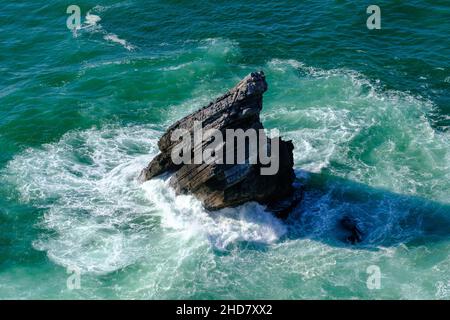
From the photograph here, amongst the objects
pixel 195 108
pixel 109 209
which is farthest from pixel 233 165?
pixel 195 108

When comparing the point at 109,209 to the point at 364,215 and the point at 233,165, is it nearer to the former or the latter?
the point at 233,165

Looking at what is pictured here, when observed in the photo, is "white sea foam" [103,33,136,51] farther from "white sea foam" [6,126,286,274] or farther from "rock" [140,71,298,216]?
"rock" [140,71,298,216]

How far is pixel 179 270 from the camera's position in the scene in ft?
140

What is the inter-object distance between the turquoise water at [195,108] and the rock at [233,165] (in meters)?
1.64

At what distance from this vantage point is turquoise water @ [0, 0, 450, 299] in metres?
42.9

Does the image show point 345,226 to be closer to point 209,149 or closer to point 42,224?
point 209,149

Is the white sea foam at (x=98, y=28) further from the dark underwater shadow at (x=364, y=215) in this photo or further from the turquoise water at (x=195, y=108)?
the dark underwater shadow at (x=364, y=215)

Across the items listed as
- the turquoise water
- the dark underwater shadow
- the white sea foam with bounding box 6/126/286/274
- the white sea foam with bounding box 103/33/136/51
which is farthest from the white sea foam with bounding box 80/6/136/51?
the dark underwater shadow

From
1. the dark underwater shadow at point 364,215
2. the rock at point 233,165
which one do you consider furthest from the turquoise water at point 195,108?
the rock at point 233,165

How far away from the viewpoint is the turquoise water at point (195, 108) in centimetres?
4294

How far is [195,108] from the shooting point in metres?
61.6

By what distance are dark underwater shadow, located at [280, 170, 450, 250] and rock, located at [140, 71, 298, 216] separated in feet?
6.84

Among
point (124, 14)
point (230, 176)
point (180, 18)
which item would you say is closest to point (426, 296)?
point (230, 176)

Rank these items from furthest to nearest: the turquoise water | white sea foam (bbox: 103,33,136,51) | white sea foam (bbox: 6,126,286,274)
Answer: white sea foam (bbox: 103,33,136,51)
white sea foam (bbox: 6,126,286,274)
the turquoise water
